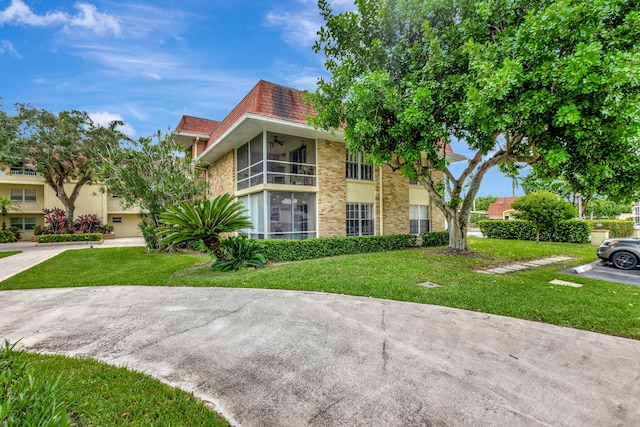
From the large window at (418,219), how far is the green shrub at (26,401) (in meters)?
16.2

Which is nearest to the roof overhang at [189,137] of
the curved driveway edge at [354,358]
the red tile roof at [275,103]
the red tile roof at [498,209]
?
the red tile roof at [275,103]

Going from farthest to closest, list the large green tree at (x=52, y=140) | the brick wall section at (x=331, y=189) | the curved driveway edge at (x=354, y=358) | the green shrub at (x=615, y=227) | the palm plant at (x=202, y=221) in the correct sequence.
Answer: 1. the large green tree at (x=52, y=140)
2. the green shrub at (x=615, y=227)
3. the brick wall section at (x=331, y=189)
4. the palm plant at (x=202, y=221)
5. the curved driveway edge at (x=354, y=358)

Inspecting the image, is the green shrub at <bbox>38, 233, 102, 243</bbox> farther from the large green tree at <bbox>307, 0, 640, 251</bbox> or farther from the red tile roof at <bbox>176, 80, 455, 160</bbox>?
the large green tree at <bbox>307, 0, 640, 251</bbox>

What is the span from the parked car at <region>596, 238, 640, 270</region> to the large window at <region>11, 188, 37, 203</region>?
39.1m

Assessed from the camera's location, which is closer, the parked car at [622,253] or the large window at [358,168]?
the parked car at [622,253]

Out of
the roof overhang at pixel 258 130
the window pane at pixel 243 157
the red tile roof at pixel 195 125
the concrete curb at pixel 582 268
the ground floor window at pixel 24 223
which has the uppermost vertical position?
the red tile roof at pixel 195 125

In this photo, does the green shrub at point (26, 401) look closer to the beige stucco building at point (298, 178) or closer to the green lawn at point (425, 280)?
the green lawn at point (425, 280)

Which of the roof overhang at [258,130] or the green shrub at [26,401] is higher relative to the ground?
the roof overhang at [258,130]

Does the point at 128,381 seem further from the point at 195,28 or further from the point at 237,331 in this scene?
the point at 195,28

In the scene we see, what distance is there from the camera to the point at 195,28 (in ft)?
30.9

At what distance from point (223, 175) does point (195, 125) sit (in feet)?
16.4

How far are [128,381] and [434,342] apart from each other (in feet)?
11.7

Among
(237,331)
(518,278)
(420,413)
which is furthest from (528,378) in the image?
(518,278)

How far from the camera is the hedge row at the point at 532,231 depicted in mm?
16375
